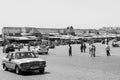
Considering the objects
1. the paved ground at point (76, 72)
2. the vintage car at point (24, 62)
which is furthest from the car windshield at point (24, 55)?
the paved ground at point (76, 72)

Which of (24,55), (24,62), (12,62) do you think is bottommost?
(12,62)

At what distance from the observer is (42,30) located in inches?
6954

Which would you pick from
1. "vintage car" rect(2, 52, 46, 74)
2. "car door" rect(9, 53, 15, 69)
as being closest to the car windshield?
"vintage car" rect(2, 52, 46, 74)

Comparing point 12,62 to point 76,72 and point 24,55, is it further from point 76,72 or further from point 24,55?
point 76,72

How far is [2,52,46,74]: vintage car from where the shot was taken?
59.4ft

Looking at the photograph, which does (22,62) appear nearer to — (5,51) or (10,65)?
(10,65)

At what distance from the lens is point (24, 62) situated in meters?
18.1

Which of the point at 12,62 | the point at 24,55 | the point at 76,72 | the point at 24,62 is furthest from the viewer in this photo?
the point at 24,55

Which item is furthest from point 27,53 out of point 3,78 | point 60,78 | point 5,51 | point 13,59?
point 5,51

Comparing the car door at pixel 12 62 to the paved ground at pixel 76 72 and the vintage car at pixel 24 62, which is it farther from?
the paved ground at pixel 76 72

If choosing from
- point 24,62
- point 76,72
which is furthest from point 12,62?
point 76,72

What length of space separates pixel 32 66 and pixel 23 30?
150105 mm

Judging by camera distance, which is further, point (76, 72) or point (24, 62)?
point (76, 72)

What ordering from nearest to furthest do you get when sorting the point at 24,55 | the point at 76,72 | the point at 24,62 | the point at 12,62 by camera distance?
the point at 24,62, the point at 76,72, the point at 12,62, the point at 24,55
